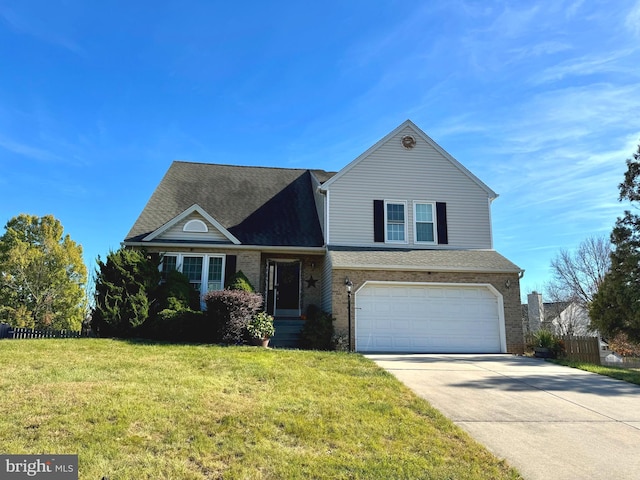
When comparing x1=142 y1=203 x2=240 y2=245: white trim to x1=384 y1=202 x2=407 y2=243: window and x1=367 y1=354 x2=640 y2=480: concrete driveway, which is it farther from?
x1=367 y1=354 x2=640 y2=480: concrete driveway

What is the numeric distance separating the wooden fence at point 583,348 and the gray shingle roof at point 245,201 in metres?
9.39

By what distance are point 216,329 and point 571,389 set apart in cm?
925

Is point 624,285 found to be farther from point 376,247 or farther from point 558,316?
point 558,316

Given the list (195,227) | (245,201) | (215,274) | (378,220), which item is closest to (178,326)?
(215,274)

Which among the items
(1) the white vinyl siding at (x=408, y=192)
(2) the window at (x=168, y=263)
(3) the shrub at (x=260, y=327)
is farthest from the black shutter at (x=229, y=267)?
(1) the white vinyl siding at (x=408, y=192)

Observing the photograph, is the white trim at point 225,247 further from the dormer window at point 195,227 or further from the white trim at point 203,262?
the dormer window at point 195,227

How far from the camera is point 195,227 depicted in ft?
49.3

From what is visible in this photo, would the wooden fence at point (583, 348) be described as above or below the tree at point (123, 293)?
below

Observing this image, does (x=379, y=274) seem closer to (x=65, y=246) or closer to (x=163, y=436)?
(x=163, y=436)

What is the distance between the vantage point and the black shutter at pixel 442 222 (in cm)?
1614

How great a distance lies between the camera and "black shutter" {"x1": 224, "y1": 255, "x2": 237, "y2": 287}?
14906mm

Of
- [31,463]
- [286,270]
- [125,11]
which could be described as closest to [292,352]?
[286,270]

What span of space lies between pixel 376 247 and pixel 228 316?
21.2ft

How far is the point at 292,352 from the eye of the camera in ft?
36.3
